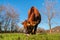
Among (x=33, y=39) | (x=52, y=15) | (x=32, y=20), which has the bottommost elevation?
(x=33, y=39)

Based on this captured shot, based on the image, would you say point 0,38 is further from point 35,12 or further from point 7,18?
point 7,18

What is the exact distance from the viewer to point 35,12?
8.20 meters

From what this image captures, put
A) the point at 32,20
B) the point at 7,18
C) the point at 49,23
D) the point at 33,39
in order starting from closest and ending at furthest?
the point at 33,39
the point at 32,20
the point at 49,23
the point at 7,18

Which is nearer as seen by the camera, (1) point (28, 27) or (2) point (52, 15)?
(1) point (28, 27)

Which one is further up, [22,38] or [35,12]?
[35,12]

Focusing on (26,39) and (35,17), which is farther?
(35,17)

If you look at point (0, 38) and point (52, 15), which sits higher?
point (52, 15)

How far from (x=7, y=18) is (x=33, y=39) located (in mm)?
44799

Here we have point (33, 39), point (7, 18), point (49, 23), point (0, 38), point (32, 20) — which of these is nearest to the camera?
point (33, 39)

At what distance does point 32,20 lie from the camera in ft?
26.1

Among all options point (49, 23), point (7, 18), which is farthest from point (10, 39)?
point (7, 18)

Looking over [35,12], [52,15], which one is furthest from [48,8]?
[35,12]

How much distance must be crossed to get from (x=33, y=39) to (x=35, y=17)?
213 cm

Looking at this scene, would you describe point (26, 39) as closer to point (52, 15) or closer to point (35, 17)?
point (35, 17)
